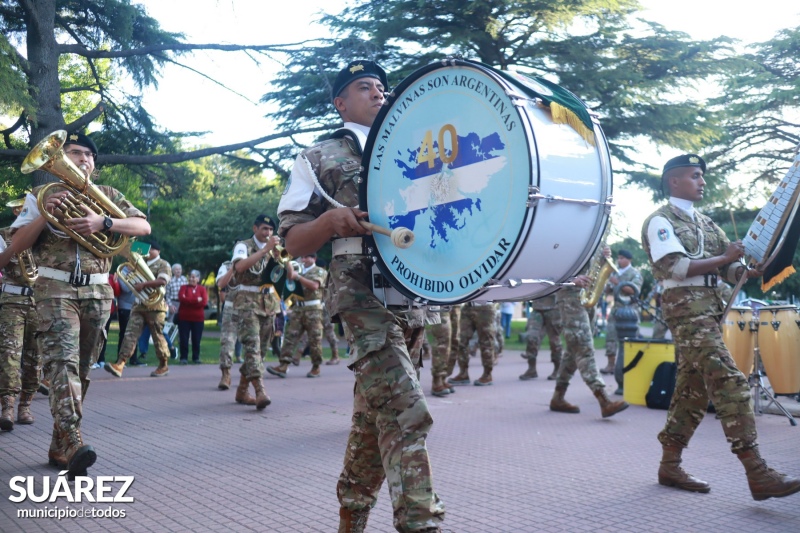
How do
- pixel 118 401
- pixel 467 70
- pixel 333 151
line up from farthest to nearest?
pixel 118 401 < pixel 333 151 < pixel 467 70

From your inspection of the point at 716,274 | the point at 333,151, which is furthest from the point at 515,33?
the point at 333,151

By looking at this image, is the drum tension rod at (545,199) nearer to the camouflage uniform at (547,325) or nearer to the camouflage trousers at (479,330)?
the camouflage uniform at (547,325)

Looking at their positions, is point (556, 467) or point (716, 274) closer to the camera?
point (716, 274)

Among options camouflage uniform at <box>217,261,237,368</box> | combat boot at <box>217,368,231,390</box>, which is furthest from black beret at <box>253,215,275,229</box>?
combat boot at <box>217,368,231,390</box>

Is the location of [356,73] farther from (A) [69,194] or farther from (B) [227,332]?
(B) [227,332]

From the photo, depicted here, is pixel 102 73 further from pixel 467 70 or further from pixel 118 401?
pixel 467 70

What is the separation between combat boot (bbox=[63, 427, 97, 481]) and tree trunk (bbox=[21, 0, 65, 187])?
905 centimetres

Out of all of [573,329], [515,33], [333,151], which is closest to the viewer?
[333,151]

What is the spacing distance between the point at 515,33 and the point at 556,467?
16.4 m

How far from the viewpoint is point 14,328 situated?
768 centimetres

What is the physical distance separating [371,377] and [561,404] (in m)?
6.25

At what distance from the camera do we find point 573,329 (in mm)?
8539

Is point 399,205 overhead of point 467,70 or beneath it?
beneath

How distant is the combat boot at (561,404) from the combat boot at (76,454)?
222 inches
